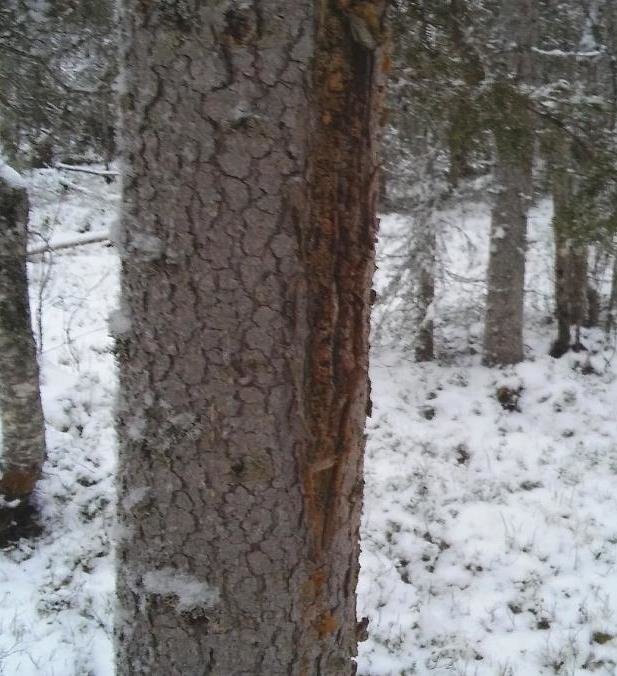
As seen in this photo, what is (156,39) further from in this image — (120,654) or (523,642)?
(523,642)

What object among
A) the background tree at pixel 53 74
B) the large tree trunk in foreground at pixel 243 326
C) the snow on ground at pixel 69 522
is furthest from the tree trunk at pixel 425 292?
the large tree trunk in foreground at pixel 243 326

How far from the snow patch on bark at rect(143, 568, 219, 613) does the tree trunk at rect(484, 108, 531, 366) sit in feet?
23.9

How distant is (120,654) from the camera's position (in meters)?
1.52

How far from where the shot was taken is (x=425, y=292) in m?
→ 8.64

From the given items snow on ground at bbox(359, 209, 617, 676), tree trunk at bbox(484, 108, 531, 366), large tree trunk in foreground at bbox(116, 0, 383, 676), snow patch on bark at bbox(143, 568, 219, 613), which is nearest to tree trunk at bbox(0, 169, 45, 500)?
snow on ground at bbox(359, 209, 617, 676)

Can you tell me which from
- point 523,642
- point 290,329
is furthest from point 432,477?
point 290,329

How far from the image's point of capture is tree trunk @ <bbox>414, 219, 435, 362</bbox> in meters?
8.19

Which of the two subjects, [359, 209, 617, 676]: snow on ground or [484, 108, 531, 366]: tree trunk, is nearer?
[359, 209, 617, 676]: snow on ground

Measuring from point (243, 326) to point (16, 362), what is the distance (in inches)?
161

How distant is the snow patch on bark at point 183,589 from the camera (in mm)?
1340

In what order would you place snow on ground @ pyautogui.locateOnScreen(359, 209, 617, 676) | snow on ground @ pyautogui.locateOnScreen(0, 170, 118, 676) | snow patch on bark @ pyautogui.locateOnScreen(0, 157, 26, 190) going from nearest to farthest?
snow on ground @ pyautogui.locateOnScreen(0, 170, 118, 676), snow patch on bark @ pyautogui.locateOnScreen(0, 157, 26, 190), snow on ground @ pyautogui.locateOnScreen(359, 209, 617, 676)

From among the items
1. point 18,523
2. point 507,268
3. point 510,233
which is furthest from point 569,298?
point 18,523

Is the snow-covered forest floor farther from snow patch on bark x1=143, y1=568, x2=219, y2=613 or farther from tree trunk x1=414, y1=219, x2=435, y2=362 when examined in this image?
snow patch on bark x1=143, y1=568, x2=219, y2=613

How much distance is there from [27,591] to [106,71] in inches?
159
